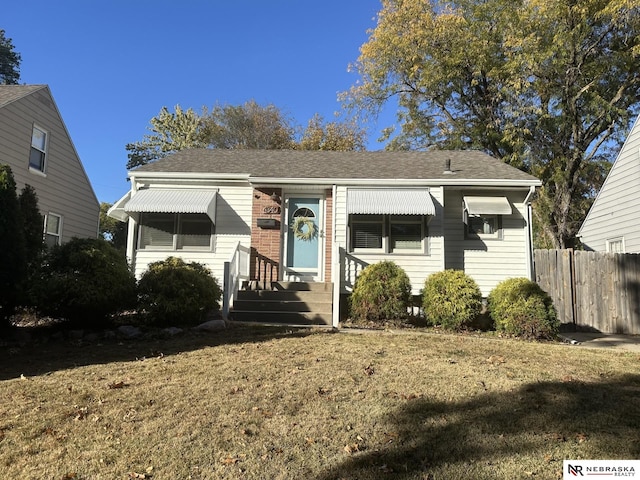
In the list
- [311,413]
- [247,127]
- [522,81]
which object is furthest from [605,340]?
[247,127]

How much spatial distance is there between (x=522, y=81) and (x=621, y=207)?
6.45 meters

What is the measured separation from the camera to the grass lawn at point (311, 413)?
2.81 metres

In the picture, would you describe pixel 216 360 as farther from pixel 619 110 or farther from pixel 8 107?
Result: pixel 619 110

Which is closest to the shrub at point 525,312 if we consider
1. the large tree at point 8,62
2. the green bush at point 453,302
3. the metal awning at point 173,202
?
the green bush at point 453,302

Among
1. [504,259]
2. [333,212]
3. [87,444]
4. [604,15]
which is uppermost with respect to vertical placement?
[604,15]

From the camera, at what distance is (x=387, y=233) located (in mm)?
10297

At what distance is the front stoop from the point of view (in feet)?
28.7

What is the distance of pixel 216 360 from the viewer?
5324 millimetres

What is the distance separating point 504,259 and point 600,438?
295 inches

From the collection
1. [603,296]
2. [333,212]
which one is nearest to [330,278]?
[333,212]

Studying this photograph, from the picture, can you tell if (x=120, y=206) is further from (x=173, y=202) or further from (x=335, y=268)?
(x=335, y=268)

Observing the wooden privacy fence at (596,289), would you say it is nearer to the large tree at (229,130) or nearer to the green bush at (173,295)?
the green bush at (173,295)

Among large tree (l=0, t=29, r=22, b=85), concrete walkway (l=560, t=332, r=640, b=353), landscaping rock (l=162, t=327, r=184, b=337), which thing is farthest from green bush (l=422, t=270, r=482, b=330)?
large tree (l=0, t=29, r=22, b=85)

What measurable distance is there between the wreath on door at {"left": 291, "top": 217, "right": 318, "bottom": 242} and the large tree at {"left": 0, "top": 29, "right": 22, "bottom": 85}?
120 ft
